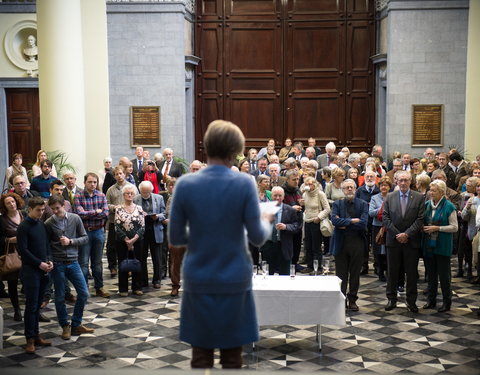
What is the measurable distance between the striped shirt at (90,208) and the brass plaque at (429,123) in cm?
968

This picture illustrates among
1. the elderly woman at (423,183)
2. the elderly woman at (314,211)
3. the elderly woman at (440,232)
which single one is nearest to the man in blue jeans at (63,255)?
the elderly woman at (314,211)

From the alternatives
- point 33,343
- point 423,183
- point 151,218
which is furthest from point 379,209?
point 33,343

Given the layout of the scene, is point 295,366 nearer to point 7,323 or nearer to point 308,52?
point 7,323

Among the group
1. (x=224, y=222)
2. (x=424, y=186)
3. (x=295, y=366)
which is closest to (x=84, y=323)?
(x=295, y=366)

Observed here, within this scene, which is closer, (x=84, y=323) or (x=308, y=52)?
(x=84, y=323)

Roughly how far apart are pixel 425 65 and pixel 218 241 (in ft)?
48.6

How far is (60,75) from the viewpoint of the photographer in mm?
14672

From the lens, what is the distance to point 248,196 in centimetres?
345

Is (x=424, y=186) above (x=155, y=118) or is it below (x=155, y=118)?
below

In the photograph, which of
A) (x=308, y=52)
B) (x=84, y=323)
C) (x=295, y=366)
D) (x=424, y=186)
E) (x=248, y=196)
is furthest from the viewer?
(x=308, y=52)

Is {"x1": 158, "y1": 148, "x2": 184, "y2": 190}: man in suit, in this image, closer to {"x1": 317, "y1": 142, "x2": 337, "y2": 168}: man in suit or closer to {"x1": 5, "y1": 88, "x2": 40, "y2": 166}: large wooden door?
{"x1": 317, "y1": 142, "x2": 337, "y2": 168}: man in suit

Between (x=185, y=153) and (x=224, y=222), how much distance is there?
14417mm

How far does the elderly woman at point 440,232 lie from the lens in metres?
8.87

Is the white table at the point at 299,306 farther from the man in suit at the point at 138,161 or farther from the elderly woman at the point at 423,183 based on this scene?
the man in suit at the point at 138,161
